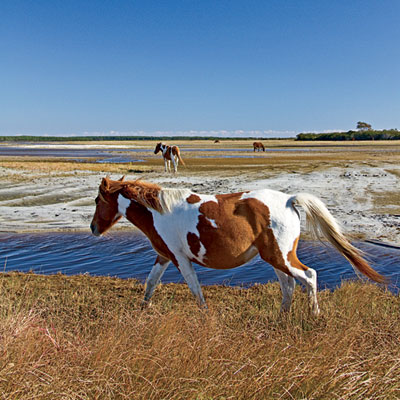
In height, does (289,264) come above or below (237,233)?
below

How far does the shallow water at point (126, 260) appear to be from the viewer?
7785 mm

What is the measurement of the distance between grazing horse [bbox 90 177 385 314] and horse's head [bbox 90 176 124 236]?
0.90 feet

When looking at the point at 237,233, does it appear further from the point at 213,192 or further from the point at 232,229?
the point at 213,192

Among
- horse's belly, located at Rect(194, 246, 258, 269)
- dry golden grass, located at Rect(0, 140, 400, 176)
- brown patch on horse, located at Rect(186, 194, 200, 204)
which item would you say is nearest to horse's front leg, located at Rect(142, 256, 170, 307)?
horse's belly, located at Rect(194, 246, 258, 269)

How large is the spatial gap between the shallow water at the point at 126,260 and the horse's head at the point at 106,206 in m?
1.98

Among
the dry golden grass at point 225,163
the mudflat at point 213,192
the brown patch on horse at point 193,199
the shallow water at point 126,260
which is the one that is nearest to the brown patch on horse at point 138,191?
the brown patch on horse at point 193,199

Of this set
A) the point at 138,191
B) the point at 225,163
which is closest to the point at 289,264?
the point at 138,191

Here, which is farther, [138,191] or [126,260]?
[126,260]

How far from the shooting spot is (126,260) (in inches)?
354

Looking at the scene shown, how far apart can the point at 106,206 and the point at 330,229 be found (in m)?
3.03

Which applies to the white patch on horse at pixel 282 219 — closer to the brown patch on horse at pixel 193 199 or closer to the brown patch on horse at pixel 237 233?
the brown patch on horse at pixel 237 233

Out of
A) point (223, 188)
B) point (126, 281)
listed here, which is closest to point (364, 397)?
point (126, 281)

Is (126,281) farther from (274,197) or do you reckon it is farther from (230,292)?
(274,197)

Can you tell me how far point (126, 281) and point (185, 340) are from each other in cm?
352
